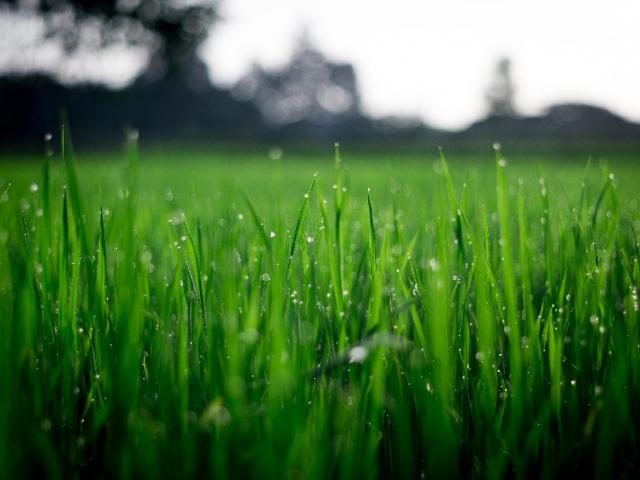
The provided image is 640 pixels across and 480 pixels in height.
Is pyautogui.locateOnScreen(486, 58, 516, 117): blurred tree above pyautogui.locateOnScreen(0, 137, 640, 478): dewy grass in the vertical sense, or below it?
above

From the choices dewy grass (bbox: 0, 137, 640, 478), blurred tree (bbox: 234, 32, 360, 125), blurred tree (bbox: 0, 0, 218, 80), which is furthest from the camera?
blurred tree (bbox: 234, 32, 360, 125)

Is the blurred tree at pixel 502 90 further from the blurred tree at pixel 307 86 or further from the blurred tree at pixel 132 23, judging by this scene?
the blurred tree at pixel 132 23

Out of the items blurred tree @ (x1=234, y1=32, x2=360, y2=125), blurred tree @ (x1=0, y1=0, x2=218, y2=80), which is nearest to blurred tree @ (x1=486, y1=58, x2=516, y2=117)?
blurred tree @ (x1=234, y1=32, x2=360, y2=125)

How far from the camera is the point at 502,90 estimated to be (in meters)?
39.8

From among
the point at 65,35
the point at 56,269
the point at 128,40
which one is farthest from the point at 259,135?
the point at 56,269

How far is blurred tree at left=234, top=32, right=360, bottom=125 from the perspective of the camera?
1486 inches

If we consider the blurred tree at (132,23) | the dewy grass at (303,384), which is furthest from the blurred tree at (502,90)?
the dewy grass at (303,384)

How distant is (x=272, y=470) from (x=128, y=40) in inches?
→ 930

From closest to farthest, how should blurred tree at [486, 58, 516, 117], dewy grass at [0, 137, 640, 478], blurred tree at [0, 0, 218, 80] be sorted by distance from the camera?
1. dewy grass at [0, 137, 640, 478]
2. blurred tree at [0, 0, 218, 80]
3. blurred tree at [486, 58, 516, 117]

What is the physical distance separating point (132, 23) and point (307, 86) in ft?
68.1

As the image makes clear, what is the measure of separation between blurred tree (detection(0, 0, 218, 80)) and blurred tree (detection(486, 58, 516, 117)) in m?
27.5

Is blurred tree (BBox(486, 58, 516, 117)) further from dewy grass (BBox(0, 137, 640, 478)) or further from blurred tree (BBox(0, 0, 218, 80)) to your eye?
dewy grass (BBox(0, 137, 640, 478))

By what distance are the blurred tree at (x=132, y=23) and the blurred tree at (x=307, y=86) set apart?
1619cm

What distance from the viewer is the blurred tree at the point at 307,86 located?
3775 cm
